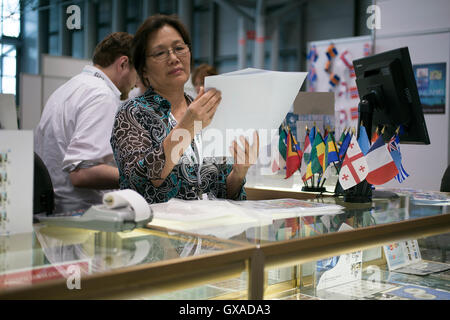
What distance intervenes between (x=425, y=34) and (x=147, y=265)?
5.06 m

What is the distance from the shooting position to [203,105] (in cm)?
155

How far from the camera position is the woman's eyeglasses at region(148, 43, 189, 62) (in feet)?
6.30

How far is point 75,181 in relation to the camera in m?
2.47

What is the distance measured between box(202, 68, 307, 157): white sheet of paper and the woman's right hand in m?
0.02

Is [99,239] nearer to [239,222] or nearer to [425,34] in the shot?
[239,222]

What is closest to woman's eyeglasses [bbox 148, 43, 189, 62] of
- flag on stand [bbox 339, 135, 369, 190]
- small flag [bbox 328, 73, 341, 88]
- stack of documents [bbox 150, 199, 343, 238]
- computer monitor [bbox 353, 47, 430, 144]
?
stack of documents [bbox 150, 199, 343, 238]

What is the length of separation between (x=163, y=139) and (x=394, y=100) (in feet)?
3.58

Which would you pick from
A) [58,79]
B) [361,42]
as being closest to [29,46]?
[58,79]

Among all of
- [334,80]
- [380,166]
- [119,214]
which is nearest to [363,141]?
[380,166]

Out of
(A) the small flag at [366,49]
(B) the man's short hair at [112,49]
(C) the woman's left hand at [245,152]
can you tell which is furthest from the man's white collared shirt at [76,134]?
(A) the small flag at [366,49]

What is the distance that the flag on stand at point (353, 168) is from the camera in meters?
1.91

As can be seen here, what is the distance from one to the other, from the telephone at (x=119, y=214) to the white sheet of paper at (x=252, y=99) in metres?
0.56

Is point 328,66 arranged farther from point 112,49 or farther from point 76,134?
point 76,134

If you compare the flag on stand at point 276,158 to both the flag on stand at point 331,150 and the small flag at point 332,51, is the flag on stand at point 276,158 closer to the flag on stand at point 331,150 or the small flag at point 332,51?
the flag on stand at point 331,150
